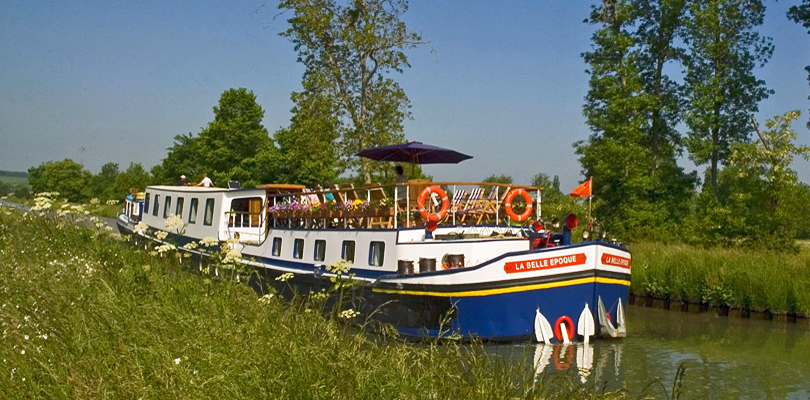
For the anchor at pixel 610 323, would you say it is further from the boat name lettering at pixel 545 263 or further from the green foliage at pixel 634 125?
the green foliage at pixel 634 125

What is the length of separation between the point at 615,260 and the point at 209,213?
10231 millimetres

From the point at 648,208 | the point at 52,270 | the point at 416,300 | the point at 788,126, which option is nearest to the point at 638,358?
the point at 416,300

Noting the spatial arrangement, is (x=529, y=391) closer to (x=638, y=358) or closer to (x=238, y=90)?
(x=638, y=358)

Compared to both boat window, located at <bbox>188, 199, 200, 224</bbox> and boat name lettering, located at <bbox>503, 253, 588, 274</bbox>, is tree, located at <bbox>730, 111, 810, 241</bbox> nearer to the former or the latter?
boat name lettering, located at <bbox>503, 253, 588, 274</bbox>

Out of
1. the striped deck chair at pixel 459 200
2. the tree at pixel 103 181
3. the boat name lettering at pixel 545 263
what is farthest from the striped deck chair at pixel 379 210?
the tree at pixel 103 181

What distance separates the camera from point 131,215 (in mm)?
26594

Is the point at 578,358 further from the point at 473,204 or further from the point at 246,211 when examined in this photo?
the point at 246,211

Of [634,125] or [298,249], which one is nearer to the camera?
[298,249]

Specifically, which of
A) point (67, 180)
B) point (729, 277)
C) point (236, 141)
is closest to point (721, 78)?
point (729, 277)

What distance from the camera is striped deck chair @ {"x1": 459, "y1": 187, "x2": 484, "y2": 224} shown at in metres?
16.7

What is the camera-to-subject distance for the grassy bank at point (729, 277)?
18469mm

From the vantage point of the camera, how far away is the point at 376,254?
607 inches

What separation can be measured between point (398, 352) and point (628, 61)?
2590 centimetres

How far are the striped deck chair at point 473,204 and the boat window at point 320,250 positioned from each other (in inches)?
Result: 117
